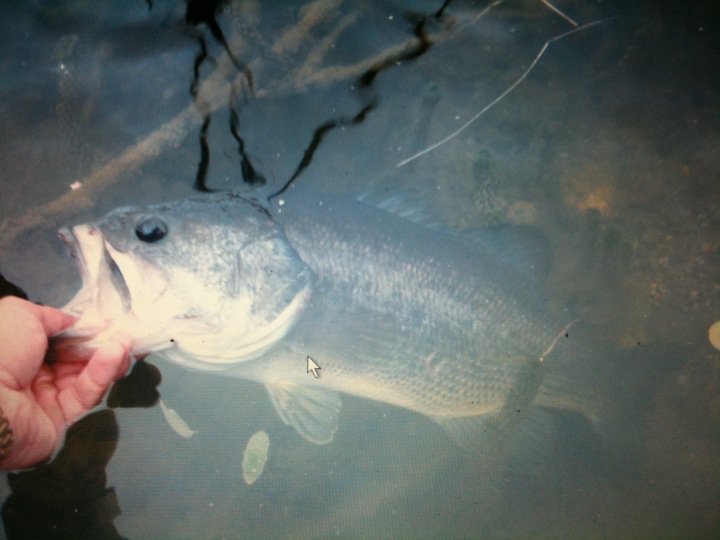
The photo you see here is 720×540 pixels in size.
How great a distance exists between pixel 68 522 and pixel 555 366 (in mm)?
2874

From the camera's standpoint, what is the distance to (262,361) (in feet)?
7.93

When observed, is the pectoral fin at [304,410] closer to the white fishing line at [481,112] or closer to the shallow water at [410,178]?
the shallow water at [410,178]

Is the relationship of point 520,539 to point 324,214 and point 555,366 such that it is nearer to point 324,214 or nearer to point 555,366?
point 555,366

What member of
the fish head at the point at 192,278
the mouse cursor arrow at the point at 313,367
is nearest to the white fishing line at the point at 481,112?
the fish head at the point at 192,278

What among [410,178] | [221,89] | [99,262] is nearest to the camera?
[99,262]

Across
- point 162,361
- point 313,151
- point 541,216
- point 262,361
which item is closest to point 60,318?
point 162,361

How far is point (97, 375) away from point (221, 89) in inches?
72.3

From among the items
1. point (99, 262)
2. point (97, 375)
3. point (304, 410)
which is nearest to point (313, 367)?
point (304, 410)

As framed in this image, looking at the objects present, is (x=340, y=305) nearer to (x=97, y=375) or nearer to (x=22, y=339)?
(x=97, y=375)

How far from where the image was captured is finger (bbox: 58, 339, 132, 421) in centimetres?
164

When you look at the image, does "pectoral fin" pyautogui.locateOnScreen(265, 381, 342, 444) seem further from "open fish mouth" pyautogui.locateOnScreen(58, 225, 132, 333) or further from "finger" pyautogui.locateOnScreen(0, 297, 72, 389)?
"finger" pyautogui.locateOnScreen(0, 297, 72, 389)

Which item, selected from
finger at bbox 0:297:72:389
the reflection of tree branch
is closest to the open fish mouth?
finger at bbox 0:297:72:389

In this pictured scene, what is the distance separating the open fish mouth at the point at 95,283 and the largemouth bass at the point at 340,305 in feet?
0.12

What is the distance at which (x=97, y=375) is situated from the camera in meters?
1.67
